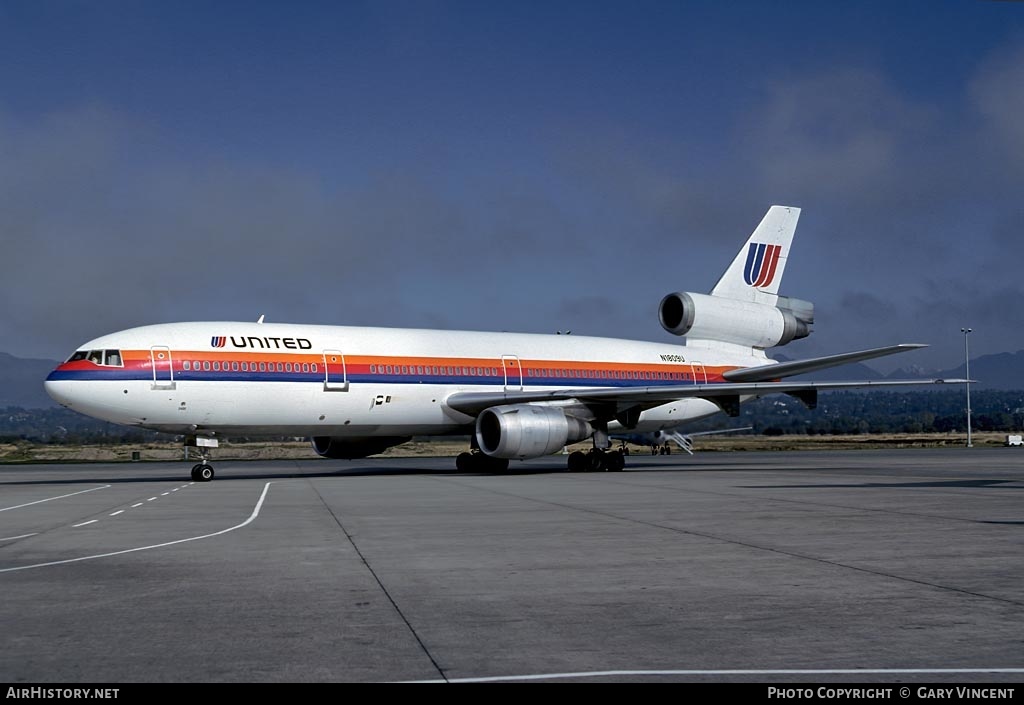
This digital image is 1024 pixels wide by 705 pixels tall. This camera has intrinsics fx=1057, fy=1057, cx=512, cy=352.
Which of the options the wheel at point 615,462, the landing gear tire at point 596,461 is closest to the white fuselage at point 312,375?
the wheel at point 615,462

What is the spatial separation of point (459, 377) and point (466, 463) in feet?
13.8

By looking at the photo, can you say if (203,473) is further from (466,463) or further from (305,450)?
(305,450)

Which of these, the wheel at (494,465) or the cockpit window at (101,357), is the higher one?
the cockpit window at (101,357)

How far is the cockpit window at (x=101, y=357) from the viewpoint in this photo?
91.1 ft

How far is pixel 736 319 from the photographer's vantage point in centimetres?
4050

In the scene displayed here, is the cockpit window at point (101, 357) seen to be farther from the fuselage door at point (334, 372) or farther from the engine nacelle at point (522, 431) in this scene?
the engine nacelle at point (522, 431)

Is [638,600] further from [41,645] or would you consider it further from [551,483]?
[551,483]

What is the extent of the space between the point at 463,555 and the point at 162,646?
17.3 ft

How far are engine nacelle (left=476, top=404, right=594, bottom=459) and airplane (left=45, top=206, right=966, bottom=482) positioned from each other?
0.04 meters

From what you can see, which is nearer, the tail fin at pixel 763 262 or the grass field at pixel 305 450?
the tail fin at pixel 763 262

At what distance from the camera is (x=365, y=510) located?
18641mm

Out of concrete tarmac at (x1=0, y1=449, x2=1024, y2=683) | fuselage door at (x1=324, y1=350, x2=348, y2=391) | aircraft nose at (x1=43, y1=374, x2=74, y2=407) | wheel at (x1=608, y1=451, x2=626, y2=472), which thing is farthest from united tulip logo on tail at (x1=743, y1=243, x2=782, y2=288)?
aircraft nose at (x1=43, y1=374, x2=74, y2=407)

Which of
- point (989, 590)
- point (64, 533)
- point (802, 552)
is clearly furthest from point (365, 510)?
point (989, 590)

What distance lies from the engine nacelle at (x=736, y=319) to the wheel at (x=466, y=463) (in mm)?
9389
